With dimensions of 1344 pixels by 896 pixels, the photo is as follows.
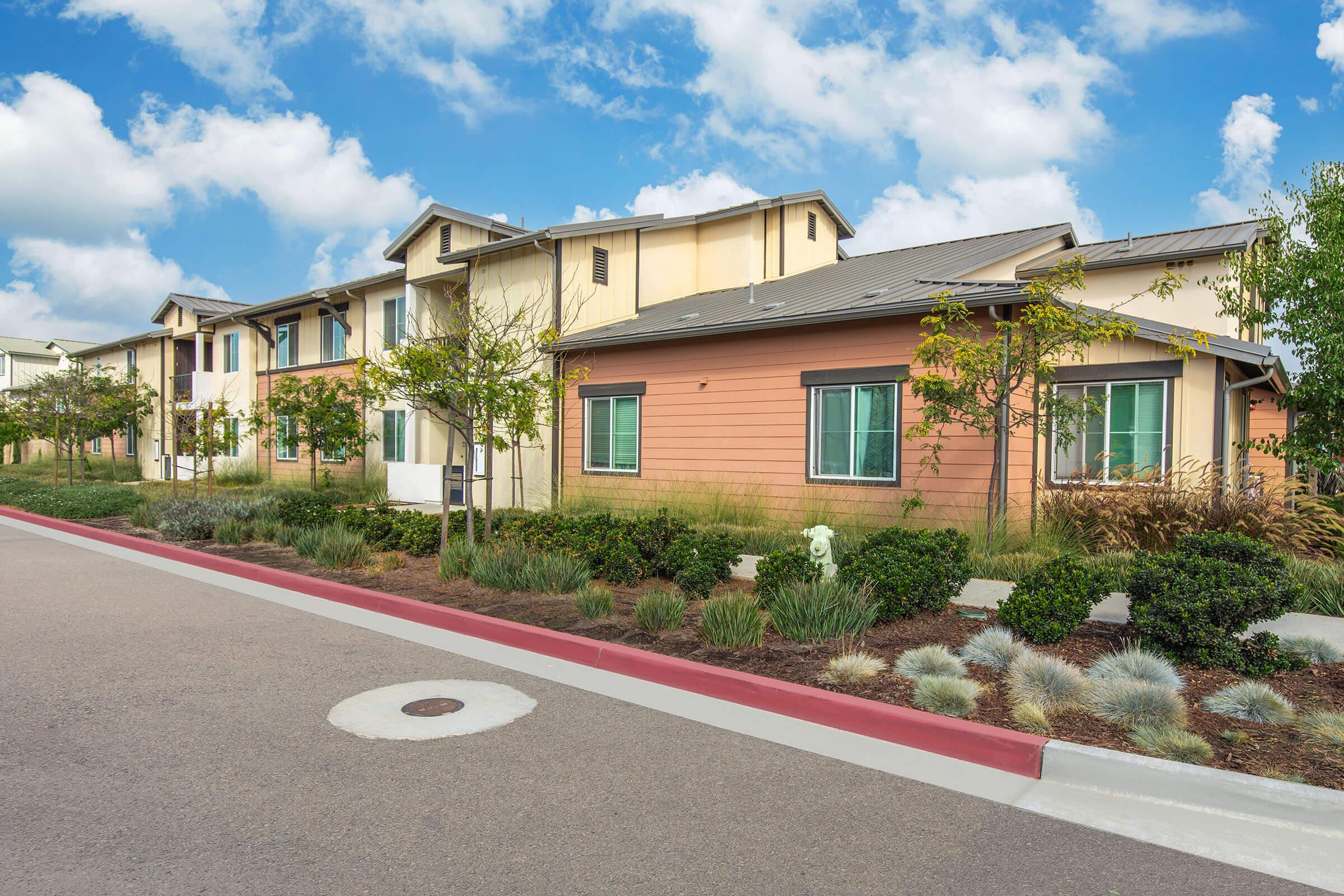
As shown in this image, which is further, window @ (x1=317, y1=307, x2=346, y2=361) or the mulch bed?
window @ (x1=317, y1=307, x2=346, y2=361)

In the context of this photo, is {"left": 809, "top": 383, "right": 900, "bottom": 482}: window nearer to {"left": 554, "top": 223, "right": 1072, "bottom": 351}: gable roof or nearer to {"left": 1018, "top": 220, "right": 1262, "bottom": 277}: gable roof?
{"left": 554, "top": 223, "right": 1072, "bottom": 351}: gable roof

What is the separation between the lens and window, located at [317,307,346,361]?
2581 cm

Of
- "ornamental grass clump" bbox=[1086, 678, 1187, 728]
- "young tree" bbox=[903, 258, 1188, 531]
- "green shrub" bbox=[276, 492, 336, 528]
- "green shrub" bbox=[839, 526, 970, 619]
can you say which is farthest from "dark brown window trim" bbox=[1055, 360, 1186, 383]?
"green shrub" bbox=[276, 492, 336, 528]

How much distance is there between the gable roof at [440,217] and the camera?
2000 centimetres

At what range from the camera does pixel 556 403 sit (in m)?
16.6

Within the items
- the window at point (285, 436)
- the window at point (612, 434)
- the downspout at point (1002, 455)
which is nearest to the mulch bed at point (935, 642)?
the downspout at point (1002, 455)

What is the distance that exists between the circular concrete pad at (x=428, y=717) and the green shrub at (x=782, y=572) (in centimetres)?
263

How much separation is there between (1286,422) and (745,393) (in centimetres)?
938

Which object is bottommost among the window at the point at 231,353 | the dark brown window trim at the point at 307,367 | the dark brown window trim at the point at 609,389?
the dark brown window trim at the point at 609,389

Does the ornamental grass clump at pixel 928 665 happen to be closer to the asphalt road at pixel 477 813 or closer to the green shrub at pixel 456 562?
the asphalt road at pixel 477 813

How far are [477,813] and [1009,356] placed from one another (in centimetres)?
872

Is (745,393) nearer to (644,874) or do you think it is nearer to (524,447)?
(524,447)

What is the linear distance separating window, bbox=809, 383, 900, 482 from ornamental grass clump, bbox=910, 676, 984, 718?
24.9 feet

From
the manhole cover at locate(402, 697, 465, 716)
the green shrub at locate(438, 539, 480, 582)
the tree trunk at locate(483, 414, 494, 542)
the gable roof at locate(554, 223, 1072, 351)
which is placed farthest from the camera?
the gable roof at locate(554, 223, 1072, 351)
